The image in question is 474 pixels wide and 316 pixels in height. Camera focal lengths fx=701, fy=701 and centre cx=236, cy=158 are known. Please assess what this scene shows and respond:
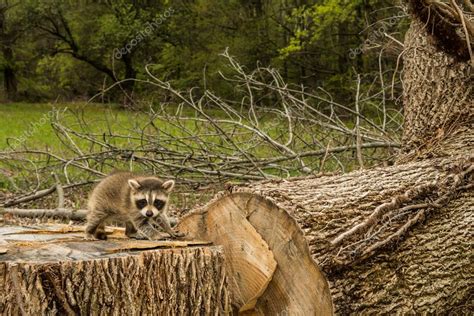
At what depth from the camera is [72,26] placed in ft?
145

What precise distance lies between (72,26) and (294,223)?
41848 mm

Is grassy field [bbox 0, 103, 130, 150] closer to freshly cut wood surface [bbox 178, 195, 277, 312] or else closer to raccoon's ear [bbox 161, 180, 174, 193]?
raccoon's ear [bbox 161, 180, 174, 193]

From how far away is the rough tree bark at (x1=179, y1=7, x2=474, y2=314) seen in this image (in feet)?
15.4

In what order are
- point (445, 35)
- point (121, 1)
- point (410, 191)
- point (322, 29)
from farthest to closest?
point (121, 1)
point (322, 29)
point (445, 35)
point (410, 191)

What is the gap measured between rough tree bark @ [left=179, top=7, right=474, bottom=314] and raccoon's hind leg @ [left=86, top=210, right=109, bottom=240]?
2.21ft

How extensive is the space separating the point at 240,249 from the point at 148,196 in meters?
0.99

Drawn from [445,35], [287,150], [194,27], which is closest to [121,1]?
[194,27]

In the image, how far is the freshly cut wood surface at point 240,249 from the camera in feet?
16.0

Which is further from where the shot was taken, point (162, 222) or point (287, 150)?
point (287, 150)

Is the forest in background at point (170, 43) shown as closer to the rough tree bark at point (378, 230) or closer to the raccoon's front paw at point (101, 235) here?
the rough tree bark at point (378, 230)

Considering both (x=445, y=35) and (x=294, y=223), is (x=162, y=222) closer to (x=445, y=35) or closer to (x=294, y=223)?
(x=294, y=223)

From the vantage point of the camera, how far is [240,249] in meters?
5.09
